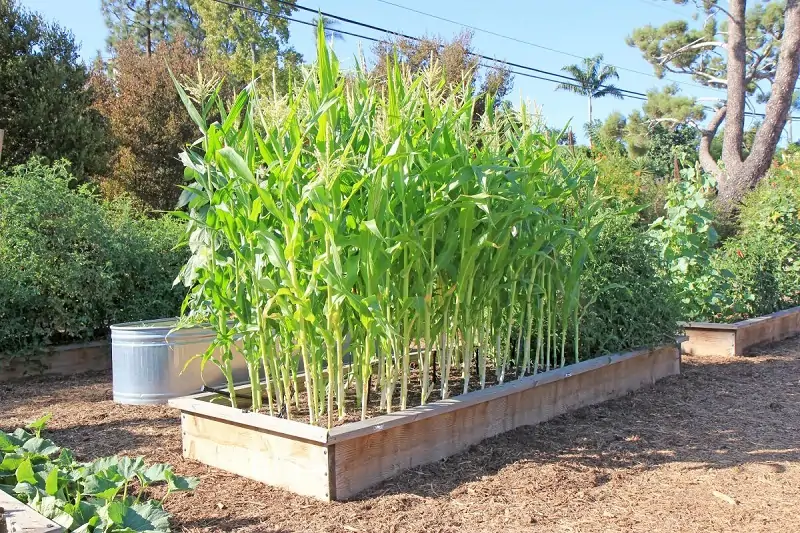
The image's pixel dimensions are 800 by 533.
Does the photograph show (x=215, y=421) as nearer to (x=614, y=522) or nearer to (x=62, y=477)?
(x=62, y=477)

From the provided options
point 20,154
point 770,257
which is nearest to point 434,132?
point 770,257

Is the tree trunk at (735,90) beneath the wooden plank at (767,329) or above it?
above

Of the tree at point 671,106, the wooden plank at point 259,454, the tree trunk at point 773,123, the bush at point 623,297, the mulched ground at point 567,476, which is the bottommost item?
the mulched ground at point 567,476

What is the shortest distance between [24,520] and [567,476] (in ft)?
7.37

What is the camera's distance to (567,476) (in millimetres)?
3283

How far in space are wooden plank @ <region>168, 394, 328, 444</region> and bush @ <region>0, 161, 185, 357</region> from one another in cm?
300

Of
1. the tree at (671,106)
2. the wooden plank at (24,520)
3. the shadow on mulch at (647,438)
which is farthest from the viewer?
the tree at (671,106)

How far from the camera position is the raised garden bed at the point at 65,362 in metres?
5.99

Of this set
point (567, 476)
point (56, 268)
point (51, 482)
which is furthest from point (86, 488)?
point (56, 268)

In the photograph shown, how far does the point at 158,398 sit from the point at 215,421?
61.4 inches

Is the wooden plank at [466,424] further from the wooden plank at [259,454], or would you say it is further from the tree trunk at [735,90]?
the tree trunk at [735,90]

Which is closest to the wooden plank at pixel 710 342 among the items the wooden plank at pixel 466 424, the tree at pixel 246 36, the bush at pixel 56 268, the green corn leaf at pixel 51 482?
the wooden plank at pixel 466 424

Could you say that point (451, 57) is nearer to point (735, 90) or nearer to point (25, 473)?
point (735, 90)

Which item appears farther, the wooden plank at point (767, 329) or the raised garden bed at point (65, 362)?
the wooden plank at point (767, 329)
